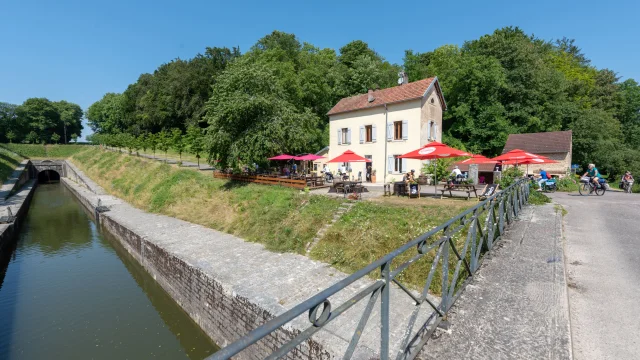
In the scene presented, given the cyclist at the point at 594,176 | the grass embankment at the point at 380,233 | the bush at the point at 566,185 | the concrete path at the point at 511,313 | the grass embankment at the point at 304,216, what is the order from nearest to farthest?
1. the concrete path at the point at 511,313
2. the grass embankment at the point at 380,233
3. the grass embankment at the point at 304,216
4. the cyclist at the point at 594,176
5. the bush at the point at 566,185

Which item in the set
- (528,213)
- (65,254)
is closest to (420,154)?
(528,213)

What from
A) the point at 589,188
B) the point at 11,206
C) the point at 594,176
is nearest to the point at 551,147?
the point at 589,188

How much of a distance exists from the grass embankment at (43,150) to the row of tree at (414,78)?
18910mm

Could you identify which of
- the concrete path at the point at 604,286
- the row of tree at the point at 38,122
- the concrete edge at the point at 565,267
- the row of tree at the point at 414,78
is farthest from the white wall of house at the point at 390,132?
the row of tree at the point at 38,122

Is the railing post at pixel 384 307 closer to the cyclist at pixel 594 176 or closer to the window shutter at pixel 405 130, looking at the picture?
the cyclist at pixel 594 176

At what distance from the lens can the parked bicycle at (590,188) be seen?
14.4 metres

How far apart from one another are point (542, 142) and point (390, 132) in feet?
51.7

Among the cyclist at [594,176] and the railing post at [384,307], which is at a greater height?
the cyclist at [594,176]

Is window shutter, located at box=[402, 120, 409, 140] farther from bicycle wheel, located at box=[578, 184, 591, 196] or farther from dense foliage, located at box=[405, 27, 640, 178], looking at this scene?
dense foliage, located at box=[405, 27, 640, 178]

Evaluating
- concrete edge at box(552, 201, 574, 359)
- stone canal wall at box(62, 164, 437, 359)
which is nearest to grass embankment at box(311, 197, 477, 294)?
stone canal wall at box(62, 164, 437, 359)

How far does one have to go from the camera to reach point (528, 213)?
897cm

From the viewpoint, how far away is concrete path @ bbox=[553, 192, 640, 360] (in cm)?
310

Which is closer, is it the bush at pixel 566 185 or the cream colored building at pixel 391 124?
the bush at pixel 566 185

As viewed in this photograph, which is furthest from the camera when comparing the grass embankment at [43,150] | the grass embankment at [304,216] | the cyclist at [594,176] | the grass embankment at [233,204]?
the grass embankment at [43,150]
